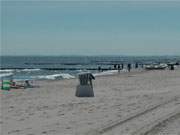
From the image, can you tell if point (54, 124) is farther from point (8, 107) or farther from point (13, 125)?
point (8, 107)

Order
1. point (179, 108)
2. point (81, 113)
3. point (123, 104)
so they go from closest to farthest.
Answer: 1. point (81, 113)
2. point (179, 108)
3. point (123, 104)

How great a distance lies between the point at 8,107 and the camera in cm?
1329

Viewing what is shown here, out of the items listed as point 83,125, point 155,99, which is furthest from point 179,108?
point 83,125

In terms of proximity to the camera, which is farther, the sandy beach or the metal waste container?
the metal waste container

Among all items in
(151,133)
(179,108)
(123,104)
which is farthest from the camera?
(123,104)

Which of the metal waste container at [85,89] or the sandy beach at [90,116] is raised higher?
the metal waste container at [85,89]

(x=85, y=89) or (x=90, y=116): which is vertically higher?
(x=85, y=89)

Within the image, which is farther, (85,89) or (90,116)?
(85,89)

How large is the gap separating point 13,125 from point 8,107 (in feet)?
10.8

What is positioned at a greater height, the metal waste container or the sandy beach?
the metal waste container

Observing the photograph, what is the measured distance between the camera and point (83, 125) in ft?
32.4

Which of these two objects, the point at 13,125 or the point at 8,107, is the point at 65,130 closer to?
the point at 13,125

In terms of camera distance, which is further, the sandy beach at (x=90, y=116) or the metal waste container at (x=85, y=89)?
the metal waste container at (x=85, y=89)

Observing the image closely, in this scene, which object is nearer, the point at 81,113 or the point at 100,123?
the point at 100,123
